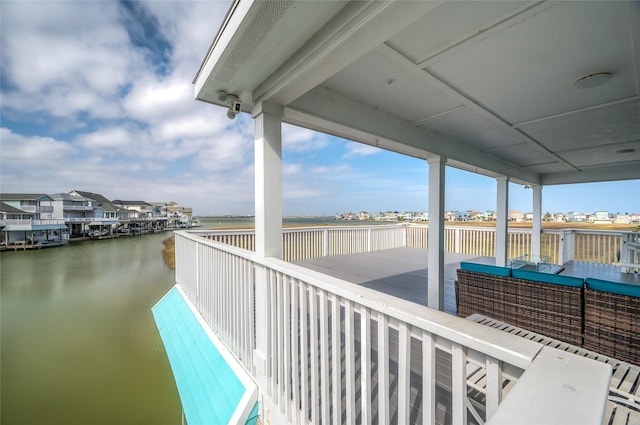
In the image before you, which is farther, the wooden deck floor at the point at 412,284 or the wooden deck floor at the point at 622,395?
the wooden deck floor at the point at 412,284

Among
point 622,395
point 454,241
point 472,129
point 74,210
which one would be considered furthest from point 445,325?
point 74,210

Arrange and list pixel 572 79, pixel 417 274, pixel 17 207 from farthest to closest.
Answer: pixel 17 207, pixel 417 274, pixel 572 79

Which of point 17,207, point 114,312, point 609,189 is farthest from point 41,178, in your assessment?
point 609,189

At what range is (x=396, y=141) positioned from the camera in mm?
2814

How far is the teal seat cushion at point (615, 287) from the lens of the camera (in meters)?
1.87

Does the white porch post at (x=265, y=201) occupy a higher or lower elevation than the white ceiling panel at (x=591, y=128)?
lower

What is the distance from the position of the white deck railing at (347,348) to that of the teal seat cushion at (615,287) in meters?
1.42

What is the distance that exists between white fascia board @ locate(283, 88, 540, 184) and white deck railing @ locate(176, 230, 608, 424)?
4.53ft

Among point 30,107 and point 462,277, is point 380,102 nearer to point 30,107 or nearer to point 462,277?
point 462,277

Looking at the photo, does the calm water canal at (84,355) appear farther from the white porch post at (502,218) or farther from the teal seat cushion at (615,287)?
the white porch post at (502,218)

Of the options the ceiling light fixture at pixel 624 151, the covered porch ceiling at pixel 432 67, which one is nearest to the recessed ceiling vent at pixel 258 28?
the covered porch ceiling at pixel 432 67

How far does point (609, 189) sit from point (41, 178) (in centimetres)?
4503

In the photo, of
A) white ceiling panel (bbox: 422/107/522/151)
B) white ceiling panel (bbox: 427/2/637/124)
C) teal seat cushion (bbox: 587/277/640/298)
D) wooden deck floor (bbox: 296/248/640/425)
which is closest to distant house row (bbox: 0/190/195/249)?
wooden deck floor (bbox: 296/248/640/425)

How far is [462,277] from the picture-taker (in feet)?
9.45
